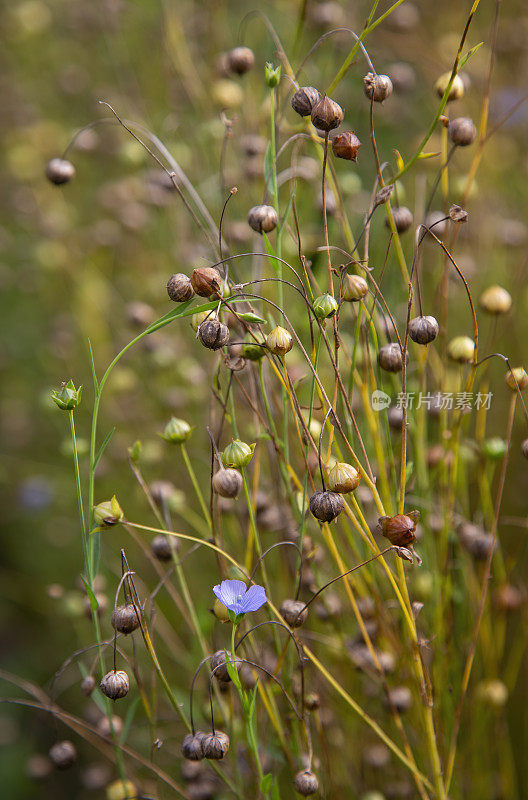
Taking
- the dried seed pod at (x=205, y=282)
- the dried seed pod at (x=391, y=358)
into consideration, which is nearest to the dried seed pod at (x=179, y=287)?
the dried seed pod at (x=205, y=282)

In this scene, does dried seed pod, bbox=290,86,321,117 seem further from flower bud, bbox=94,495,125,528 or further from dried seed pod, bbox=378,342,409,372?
flower bud, bbox=94,495,125,528

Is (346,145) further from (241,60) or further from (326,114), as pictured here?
(241,60)

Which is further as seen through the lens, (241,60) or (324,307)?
(241,60)

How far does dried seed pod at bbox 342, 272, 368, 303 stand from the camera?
28.4 inches

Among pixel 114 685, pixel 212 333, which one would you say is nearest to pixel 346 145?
pixel 212 333

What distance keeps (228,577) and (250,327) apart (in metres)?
0.32

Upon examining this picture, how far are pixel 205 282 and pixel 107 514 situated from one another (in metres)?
0.28

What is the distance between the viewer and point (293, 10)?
2.21 m

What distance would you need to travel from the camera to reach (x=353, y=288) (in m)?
0.72

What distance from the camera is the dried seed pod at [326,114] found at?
0.69 m

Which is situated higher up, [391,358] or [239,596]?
[391,358]

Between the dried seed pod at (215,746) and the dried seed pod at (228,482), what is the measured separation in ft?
0.85

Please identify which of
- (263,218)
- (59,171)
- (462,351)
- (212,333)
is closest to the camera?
(212,333)

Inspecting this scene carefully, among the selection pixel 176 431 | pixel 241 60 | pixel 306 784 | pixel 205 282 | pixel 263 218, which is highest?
pixel 241 60
